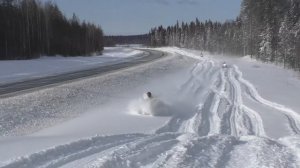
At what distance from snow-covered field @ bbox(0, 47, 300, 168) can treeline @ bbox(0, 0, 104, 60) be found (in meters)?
37.5

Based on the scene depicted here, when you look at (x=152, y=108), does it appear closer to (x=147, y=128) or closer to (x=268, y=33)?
(x=147, y=128)

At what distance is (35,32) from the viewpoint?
71875 millimetres

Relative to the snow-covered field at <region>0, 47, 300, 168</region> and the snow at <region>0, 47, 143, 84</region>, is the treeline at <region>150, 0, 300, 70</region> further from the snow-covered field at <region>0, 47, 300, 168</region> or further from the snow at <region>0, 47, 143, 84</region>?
the snow-covered field at <region>0, 47, 300, 168</region>

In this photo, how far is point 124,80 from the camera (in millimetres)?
30812

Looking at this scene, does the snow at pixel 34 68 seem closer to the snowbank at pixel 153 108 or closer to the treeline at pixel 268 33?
the snowbank at pixel 153 108

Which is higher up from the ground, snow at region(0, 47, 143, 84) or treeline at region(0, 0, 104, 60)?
treeline at region(0, 0, 104, 60)

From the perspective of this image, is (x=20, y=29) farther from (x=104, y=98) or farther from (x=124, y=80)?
(x=104, y=98)

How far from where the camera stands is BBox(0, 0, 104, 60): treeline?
210ft

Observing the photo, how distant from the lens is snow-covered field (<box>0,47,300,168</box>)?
28.6 ft

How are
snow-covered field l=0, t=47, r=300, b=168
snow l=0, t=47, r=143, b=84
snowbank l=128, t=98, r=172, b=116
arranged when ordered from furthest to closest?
snow l=0, t=47, r=143, b=84
snowbank l=128, t=98, r=172, b=116
snow-covered field l=0, t=47, r=300, b=168

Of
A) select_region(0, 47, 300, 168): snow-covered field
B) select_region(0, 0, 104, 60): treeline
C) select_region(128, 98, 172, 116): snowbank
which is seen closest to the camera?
select_region(0, 47, 300, 168): snow-covered field

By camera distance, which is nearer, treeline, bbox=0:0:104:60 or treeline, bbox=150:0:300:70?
treeline, bbox=150:0:300:70

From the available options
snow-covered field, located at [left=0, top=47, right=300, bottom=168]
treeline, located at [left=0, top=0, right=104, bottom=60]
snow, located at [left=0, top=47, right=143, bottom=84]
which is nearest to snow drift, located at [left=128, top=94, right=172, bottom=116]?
snow-covered field, located at [left=0, top=47, right=300, bottom=168]

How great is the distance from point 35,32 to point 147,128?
199 feet
